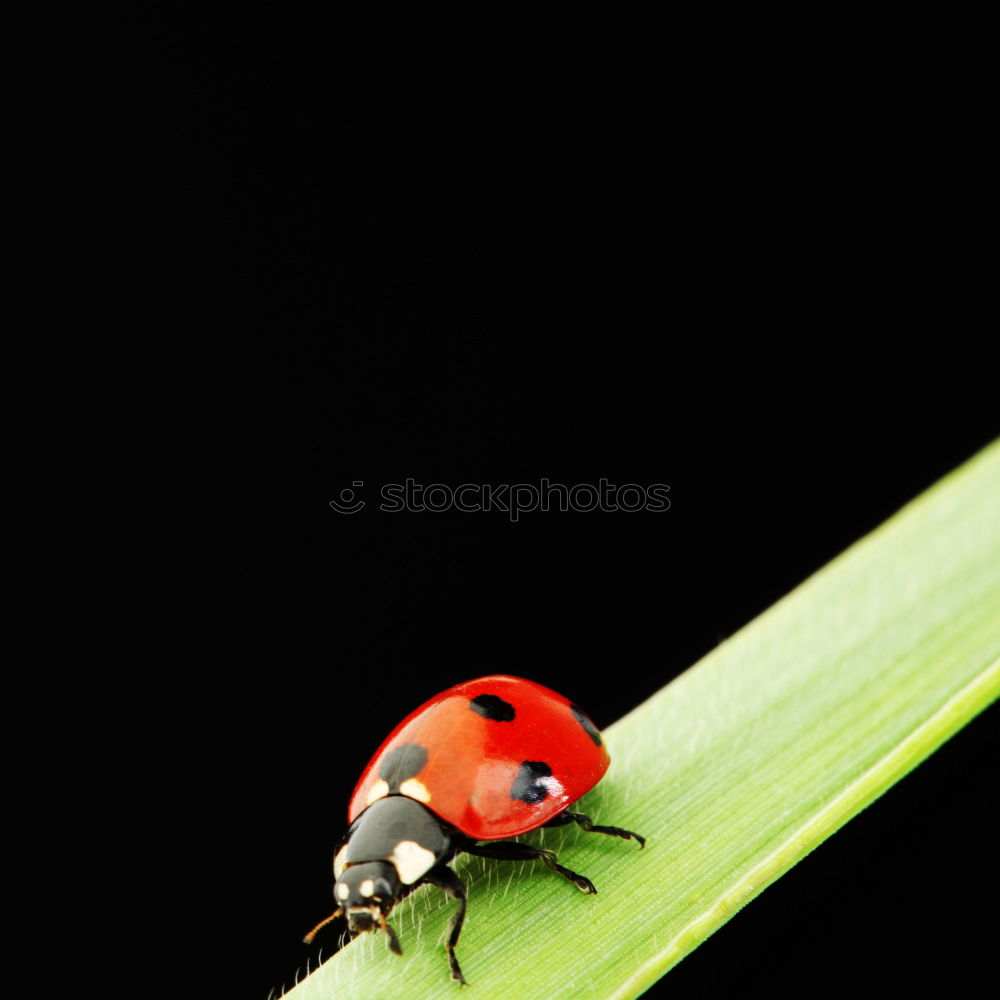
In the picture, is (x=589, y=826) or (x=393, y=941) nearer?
(x=393, y=941)

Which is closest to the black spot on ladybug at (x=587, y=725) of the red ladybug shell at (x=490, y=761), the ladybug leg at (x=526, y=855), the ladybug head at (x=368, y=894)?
the red ladybug shell at (x=490, y=761)

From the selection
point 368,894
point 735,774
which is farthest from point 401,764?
point 735,774

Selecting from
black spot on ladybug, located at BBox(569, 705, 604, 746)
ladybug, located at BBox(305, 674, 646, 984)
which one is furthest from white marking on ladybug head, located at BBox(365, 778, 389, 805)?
black spot on ladybug, located at BBox(569, 705, 604, 746)

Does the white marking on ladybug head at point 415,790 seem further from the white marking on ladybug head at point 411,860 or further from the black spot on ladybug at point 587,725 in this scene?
the black spot on ladybug at point 587,725

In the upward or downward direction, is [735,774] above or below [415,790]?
below

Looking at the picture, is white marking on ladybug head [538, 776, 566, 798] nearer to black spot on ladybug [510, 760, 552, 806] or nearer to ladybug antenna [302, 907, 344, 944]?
black spot on ladybug [510, 760, 552, 806]

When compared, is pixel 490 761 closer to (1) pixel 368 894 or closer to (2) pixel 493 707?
(2) pixel 493 707
